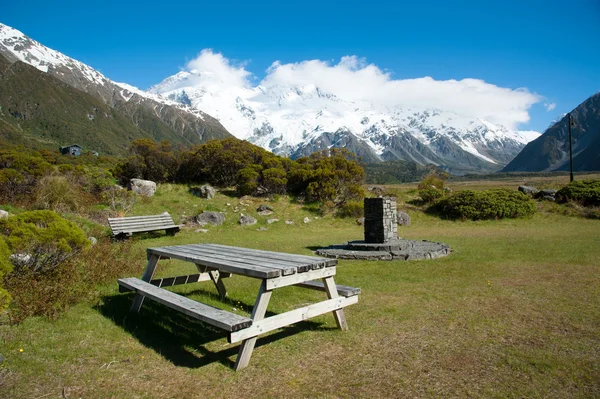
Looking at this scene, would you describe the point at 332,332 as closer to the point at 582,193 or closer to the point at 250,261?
the point at 250,261

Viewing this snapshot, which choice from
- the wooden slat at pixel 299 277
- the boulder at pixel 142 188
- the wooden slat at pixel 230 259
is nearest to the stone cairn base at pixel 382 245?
the wooden slat at pixel 230 259

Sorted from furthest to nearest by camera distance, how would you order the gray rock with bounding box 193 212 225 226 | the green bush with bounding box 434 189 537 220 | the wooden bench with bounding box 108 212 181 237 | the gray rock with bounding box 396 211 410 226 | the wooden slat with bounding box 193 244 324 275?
the gray rock with bounding box 396 211 410 226 → the green bush with bounding box 434 189 537 220 → the gray rock with bounding box 193 212 225 226 → the wooden bench with bounding box 108 212 181 237 → the wooden slat with bounding box 193 244 324 275

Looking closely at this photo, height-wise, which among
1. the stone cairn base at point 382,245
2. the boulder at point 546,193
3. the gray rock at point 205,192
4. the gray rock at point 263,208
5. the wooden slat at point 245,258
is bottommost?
the stone cairn base at point 382,245

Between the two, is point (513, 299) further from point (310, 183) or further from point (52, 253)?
Answer: point (310, 183)

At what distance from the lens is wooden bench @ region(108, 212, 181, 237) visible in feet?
41.7

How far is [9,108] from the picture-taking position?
141250 millimetres

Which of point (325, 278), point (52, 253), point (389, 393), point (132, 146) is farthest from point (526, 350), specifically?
point (132, 146)

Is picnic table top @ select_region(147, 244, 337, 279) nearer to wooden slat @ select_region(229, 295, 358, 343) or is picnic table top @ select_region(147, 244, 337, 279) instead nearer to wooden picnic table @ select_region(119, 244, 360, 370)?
wooden picnic table @ select_region(119, 244, 360, 370)

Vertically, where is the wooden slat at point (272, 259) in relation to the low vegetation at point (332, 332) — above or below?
above

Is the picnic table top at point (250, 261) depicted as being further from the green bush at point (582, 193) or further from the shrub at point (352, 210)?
the green bush at point (582, 193)

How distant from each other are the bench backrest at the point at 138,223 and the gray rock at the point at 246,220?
10.6ft

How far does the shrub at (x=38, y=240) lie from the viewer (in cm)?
551

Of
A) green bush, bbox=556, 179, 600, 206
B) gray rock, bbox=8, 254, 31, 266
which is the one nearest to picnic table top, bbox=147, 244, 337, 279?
gray rock, bbox=8, 254, 31, 266

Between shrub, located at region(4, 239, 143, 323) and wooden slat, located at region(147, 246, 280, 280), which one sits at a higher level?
wooden slat, located at region(147, 246, 280, 280)
